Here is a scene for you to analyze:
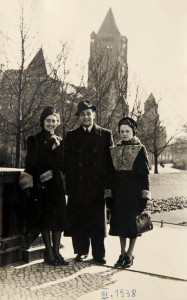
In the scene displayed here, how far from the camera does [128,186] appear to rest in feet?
13.6

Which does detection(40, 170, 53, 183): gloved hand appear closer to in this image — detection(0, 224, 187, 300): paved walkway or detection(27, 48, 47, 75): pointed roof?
detection(0, 224, 187, 300): paved walkway

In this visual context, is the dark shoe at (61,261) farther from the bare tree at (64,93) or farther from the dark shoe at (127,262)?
the bare tree at (64,93)

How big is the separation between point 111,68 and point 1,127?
5107mm

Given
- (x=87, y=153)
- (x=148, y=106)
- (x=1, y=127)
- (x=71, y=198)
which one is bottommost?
(x=71, y=198)

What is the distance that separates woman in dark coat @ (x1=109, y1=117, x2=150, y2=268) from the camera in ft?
13.5

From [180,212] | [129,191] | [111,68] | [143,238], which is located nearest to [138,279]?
[129,191]

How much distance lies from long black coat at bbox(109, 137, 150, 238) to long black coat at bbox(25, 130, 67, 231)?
0.63 meters

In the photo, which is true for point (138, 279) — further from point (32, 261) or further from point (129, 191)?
point (32, 261)

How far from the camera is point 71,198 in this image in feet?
14.2

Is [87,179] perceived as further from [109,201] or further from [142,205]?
[142,205]

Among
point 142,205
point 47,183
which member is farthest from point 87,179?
point 142,205

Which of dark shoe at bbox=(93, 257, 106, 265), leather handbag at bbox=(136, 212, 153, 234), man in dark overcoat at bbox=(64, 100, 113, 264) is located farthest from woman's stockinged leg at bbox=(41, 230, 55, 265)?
leather handbag at bbox=(136, 212, 153, 234)

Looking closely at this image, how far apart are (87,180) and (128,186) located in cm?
49

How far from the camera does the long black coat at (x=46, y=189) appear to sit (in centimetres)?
420
